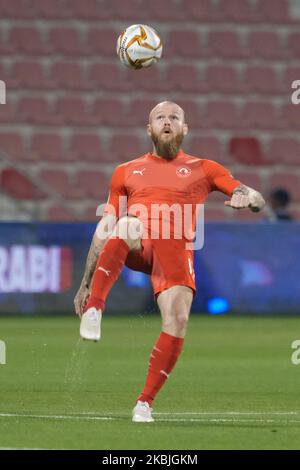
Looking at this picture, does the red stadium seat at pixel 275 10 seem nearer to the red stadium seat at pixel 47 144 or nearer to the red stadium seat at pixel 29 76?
the red stadium seat at pixel 29 76

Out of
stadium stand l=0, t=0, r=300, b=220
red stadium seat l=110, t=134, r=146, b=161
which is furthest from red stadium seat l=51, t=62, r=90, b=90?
red stadium seat l=110, t=134, r=146, b=161

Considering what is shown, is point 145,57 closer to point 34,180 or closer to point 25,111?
point 34,180

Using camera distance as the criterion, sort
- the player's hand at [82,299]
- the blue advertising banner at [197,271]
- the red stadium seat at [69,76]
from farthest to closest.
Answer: the red stadium seat at [69,76], the blue advertising banner at [197,271], the player's hand at [82,299]

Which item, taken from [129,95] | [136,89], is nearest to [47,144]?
[129,95]

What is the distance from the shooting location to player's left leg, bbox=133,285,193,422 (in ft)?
23.6

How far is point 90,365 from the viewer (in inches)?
436

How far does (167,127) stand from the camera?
7418mm

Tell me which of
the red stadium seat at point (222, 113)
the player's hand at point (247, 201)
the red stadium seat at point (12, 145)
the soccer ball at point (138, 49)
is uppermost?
the red stadium seat at point (222, 113)

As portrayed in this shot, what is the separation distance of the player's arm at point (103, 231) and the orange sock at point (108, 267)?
0.85 feet

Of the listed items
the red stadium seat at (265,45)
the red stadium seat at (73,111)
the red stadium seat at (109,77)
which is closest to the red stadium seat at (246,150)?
the red stadium seat at (265,45)

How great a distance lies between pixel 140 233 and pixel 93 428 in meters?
1.18

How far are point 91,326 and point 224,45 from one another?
1469 cm

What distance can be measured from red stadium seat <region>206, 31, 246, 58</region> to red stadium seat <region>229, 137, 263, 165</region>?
1685 mm

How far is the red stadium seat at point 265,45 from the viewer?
21.0 metres
